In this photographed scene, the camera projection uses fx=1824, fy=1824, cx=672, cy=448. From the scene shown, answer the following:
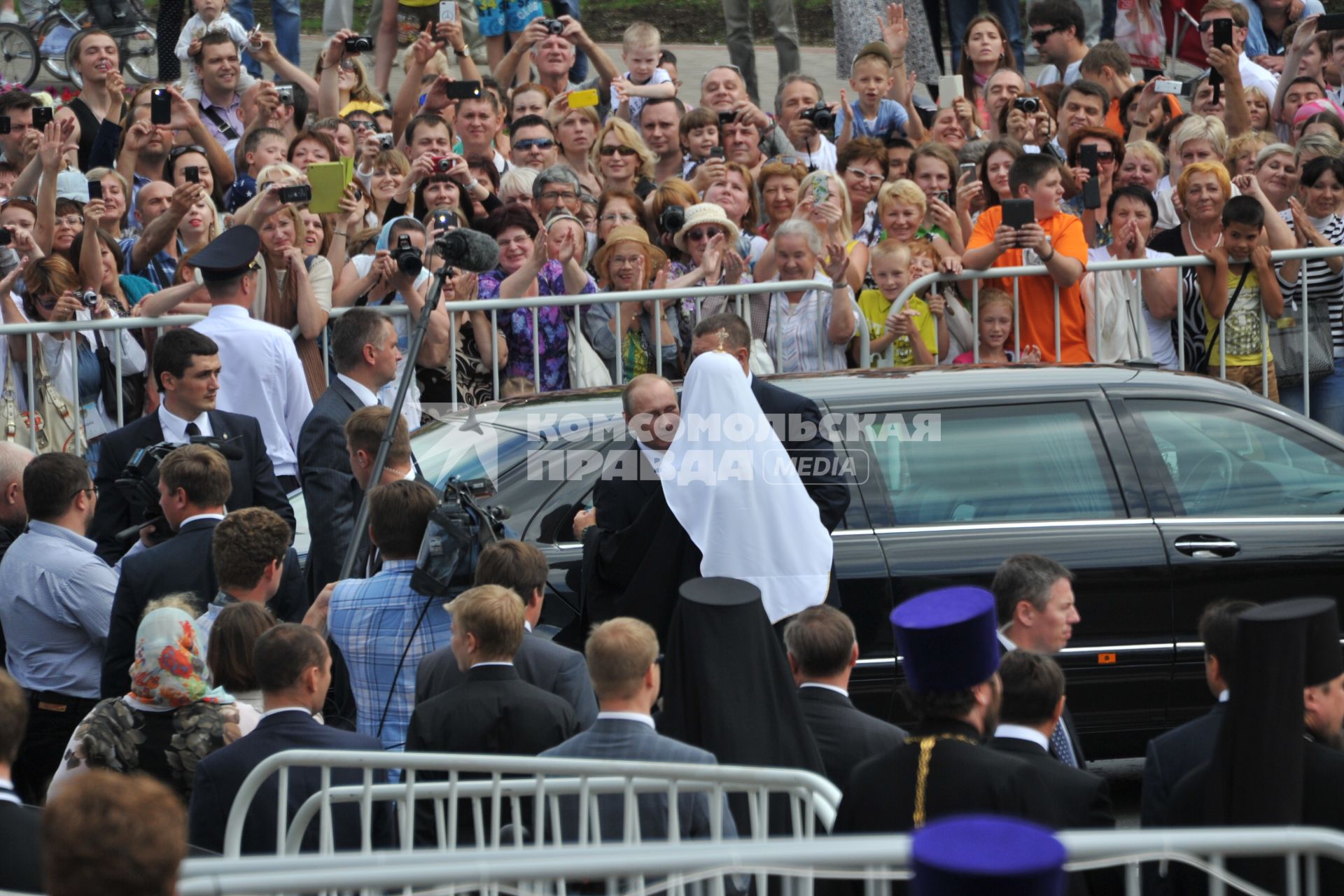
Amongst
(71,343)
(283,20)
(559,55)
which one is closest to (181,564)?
(71,343)

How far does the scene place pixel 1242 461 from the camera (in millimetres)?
7176

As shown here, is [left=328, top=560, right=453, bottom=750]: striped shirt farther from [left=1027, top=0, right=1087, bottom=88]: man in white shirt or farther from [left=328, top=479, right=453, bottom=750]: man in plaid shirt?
[left=1027, top=0, right=1087, bottom=88]: man in white shirt

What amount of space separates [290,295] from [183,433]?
65.9 inches

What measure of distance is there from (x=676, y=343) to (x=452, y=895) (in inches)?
221

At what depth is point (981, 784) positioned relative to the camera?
416 centimetres

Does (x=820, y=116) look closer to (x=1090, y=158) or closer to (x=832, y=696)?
(x=1090, y=158)

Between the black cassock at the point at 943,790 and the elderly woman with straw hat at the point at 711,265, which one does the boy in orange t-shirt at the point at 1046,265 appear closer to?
the elderly woman with straw hat at the point at 711,265

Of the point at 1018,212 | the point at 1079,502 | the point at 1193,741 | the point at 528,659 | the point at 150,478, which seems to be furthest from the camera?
the point at 1018,212

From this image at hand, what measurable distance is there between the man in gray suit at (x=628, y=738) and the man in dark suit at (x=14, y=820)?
136cm

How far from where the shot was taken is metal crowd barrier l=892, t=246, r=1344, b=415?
9094 millimetres

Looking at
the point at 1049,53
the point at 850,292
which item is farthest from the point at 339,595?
the point at 1049,53

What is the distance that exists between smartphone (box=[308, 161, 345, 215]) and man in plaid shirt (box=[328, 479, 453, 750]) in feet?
9.99

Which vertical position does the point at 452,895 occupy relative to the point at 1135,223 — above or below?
below

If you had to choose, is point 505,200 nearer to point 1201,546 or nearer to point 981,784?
point 1201,546
